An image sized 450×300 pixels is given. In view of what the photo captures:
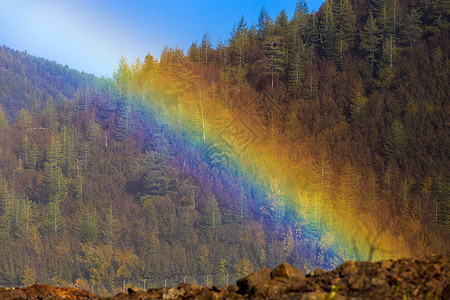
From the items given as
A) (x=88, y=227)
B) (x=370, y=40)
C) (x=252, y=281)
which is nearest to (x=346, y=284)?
(x=252, y=281)

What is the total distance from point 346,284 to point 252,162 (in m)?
77.1

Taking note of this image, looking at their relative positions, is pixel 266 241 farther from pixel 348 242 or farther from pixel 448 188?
pixel 448 188

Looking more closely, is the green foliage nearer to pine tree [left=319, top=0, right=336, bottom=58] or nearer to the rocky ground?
pine tree [left=319, top=0, right=336, bottom=58]

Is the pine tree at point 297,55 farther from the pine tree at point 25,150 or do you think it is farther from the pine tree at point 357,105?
the pine tree at point 25,150

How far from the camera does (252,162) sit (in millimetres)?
84125

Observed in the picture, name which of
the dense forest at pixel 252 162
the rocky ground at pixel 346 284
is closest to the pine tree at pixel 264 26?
the dense forest at pixel 252 162

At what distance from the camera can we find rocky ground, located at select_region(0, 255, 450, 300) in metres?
6.83

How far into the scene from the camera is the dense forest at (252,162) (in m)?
65.7

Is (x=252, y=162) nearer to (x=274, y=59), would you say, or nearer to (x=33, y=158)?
(x=274, y=59)

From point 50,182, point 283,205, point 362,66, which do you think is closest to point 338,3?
point 362,66

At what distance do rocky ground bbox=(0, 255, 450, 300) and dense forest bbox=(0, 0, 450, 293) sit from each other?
43.8m

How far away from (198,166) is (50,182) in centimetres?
3274

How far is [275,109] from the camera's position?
9444 cm

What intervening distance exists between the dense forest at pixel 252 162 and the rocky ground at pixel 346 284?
43.8 m
